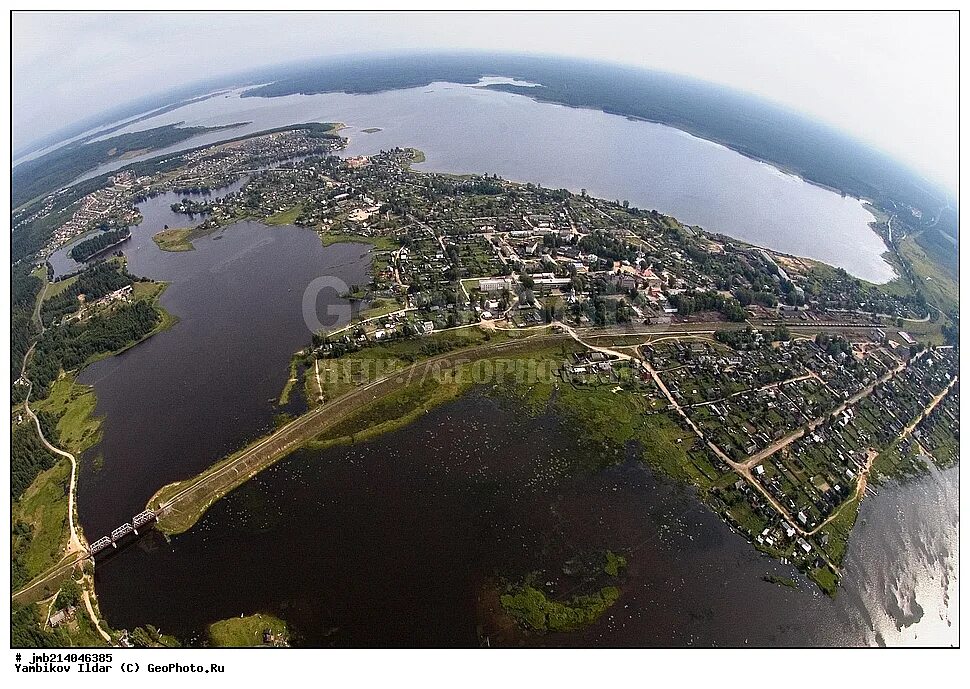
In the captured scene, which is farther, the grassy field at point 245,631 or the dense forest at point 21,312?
the dense forest at point 21,312

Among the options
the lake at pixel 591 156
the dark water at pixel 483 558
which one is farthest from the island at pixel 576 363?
the lake at pixel 591 156

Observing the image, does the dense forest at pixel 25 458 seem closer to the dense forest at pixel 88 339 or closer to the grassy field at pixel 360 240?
the dense forest at pixel 88 339

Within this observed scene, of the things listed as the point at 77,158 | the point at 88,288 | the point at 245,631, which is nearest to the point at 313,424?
the point at 245,631

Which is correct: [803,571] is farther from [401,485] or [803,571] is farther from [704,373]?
[401,485]

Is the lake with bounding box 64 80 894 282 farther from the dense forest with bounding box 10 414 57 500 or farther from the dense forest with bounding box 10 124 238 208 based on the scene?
the dense forest with bounding box 10 414 57 500

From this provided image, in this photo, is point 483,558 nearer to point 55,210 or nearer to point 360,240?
point 360,240

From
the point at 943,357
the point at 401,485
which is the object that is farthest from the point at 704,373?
the point at 401,485
